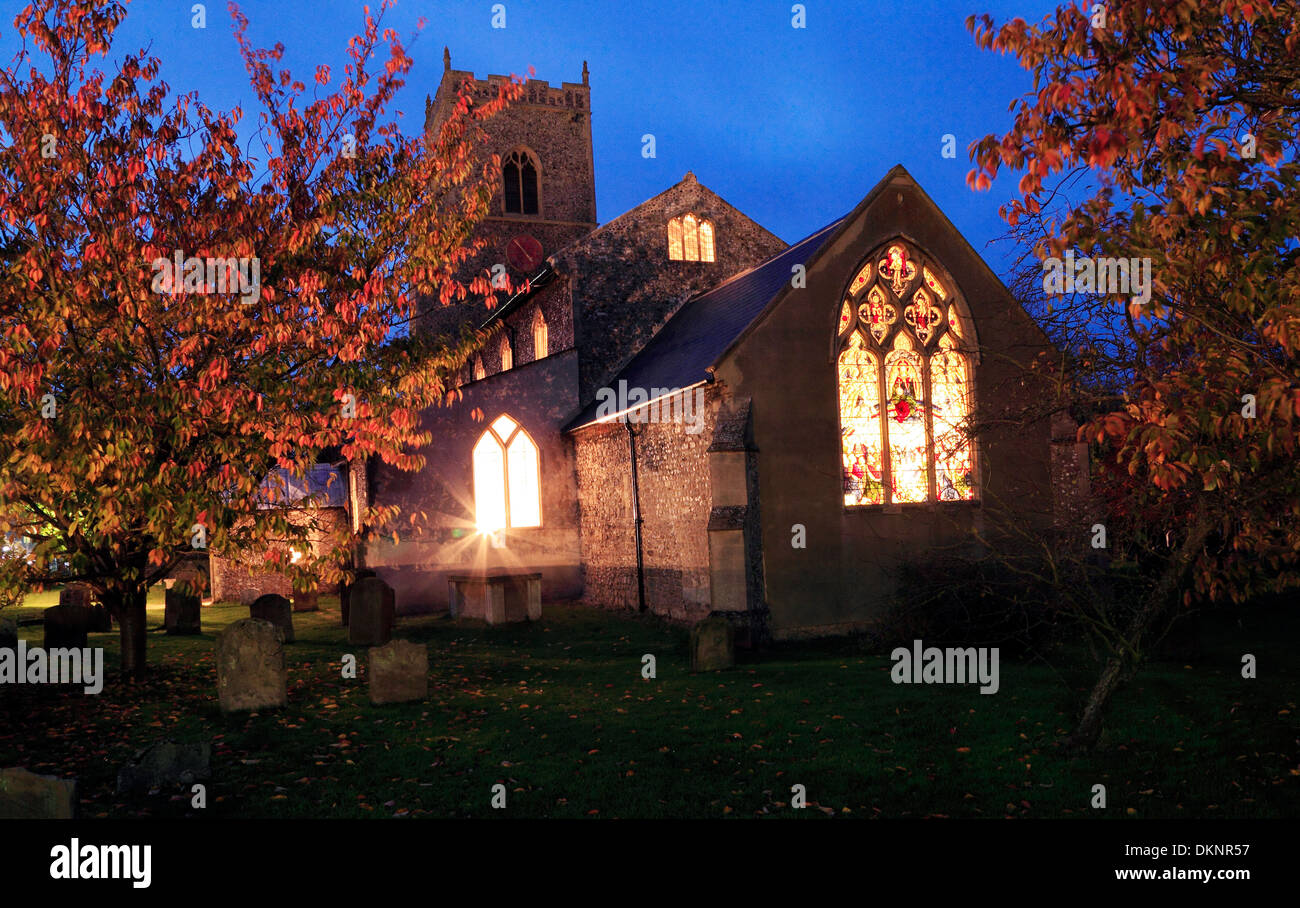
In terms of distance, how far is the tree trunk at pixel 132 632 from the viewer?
12977 mm

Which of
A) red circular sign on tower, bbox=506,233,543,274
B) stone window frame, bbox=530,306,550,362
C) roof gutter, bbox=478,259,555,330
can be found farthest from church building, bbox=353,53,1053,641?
red circular sign on tower, bbox=506,233,543,274

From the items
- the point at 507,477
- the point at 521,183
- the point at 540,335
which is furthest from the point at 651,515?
the point at 521,183

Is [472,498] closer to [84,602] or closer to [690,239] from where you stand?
[84,602]

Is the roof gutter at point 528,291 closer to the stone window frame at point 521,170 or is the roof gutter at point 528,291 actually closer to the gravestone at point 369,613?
the gravestone at point 369,613

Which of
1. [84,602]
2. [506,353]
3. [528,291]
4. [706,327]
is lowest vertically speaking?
[84,602]

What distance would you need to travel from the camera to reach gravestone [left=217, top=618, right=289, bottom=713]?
10742mm

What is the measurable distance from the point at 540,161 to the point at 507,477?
24.7 meters

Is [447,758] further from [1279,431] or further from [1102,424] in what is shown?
[1279,431]

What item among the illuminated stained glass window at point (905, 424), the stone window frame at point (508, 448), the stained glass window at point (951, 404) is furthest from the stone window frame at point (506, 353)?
the stained glass window at point (951, 404)

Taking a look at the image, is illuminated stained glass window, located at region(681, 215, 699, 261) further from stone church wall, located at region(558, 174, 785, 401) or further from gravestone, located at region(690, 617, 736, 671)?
gravestone, located at region(690, 617, 736, 671)

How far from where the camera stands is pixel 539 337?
26391 millimetres

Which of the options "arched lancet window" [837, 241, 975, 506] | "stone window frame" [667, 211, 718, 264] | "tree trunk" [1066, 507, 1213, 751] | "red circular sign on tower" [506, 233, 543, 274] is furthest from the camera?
"red circular sign on tower" [506, 233, 543, 274]

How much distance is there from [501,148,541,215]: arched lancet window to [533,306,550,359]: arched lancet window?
56.2 feet

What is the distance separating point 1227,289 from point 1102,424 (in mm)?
1468
